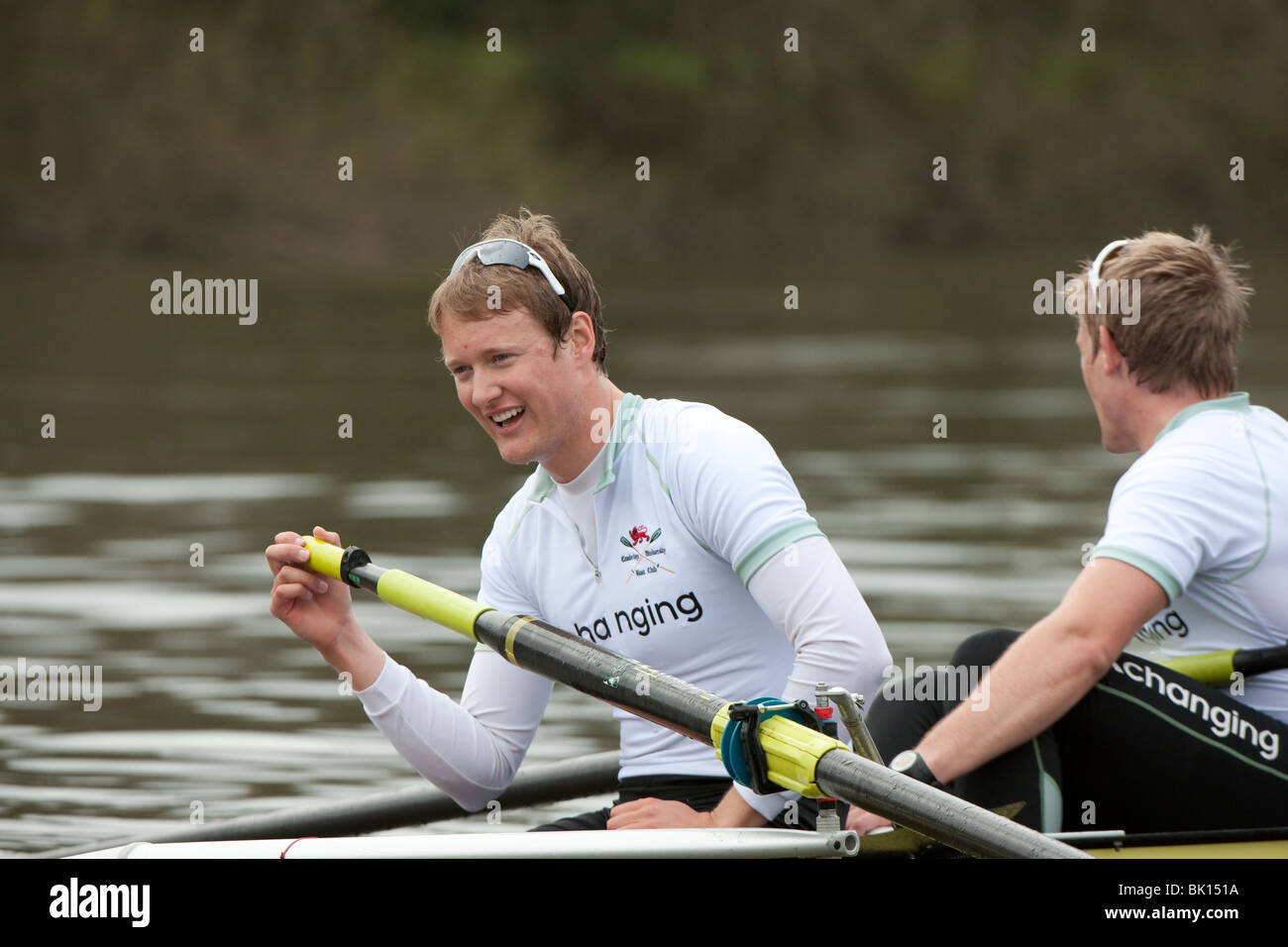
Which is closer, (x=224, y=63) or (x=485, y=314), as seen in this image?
(x=485, y=314)

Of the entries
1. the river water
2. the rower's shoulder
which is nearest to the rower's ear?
the rower's shoulder

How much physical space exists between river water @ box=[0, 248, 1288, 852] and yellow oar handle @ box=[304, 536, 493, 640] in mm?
1653

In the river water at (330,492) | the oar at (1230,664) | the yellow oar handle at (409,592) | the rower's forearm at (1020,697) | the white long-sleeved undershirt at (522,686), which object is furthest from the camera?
the river water at (330,492)

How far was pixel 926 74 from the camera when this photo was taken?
52.7 metres

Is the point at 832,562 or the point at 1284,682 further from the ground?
the point at 832,562

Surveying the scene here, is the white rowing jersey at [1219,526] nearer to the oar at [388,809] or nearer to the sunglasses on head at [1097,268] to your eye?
the sunglasses on head at [1097,268]

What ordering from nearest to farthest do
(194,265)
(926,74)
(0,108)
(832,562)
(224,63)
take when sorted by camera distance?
1. (832,562)
2. (194,265)
3. (0,108)
4. (224,63)
5. (926,74)

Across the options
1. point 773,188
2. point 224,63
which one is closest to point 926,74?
point 773,188

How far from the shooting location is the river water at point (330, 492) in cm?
657

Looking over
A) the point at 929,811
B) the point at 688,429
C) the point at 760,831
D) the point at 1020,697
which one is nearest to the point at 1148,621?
the point at 1020,697

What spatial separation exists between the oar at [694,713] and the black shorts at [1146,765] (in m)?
0.39

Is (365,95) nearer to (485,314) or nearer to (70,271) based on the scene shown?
(70,271)

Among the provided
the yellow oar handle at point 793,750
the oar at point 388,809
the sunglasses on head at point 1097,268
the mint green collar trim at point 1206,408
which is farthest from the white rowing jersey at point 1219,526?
the oar at point 388,809
